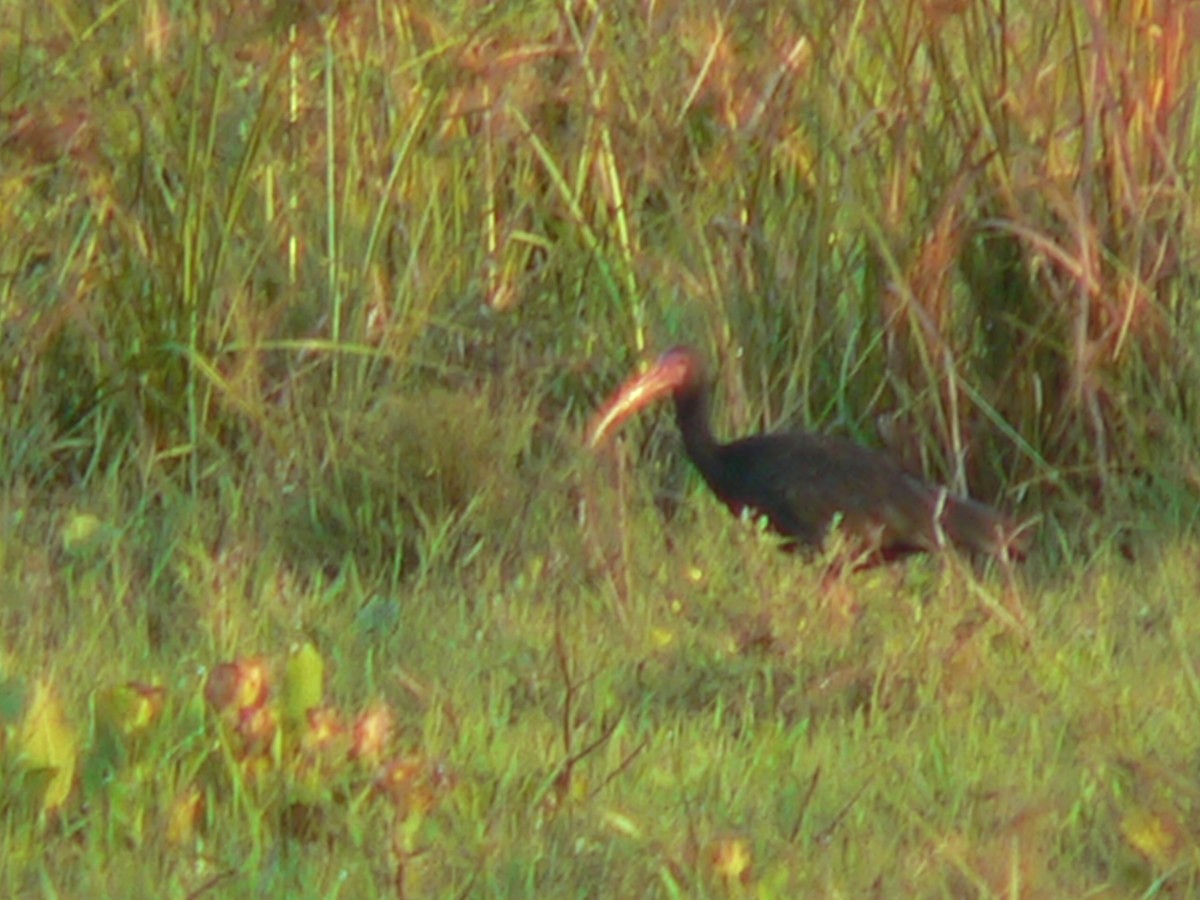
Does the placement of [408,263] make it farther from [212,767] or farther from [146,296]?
[212,767]

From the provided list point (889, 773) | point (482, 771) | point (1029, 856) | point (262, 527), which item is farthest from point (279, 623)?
point (1029, 856)

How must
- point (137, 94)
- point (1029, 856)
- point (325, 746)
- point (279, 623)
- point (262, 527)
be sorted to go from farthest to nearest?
point (137, 94) < point (262, 527) < point (279, 623) < point (325, 746) < point (1029, 856)

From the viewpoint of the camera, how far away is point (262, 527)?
5883 mm

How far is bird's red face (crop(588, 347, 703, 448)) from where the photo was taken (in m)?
6.22

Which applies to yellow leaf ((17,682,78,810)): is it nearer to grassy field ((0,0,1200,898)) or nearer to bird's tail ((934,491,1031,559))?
grassy field ((0,0,1200,898))

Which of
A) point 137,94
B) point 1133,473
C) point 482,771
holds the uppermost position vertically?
point 137,94

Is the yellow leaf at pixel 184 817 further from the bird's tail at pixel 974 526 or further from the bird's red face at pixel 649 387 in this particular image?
the bird's red face at pixel 649 387

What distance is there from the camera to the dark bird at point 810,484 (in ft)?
19.5

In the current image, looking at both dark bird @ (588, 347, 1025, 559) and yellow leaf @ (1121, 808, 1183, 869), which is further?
dark bird @ (588, 347, 1025, 559)

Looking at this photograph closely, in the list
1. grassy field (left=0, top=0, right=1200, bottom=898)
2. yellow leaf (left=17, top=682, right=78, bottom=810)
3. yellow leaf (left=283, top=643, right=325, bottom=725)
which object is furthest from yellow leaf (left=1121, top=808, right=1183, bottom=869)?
yellow leaf (left=17, top=682, right=78, bottom=810)

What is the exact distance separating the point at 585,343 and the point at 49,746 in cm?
275

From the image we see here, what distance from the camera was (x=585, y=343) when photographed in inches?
263

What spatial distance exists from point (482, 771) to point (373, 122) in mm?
2552

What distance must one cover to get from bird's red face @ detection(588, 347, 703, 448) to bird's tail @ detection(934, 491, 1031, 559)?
0.62 m
